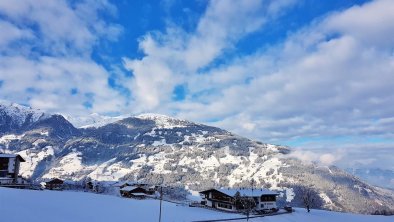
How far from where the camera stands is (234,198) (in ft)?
360

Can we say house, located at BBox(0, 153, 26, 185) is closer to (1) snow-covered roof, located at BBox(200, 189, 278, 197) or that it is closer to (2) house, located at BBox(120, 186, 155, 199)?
(2) house, located at BBox(120, 186, 155, 199)

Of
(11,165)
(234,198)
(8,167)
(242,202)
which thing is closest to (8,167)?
(8,167)

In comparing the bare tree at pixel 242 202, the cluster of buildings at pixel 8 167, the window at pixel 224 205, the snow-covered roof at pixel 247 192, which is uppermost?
the cluster of buildings at pixel 8 167

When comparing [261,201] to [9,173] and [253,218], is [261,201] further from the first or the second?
[9,173]

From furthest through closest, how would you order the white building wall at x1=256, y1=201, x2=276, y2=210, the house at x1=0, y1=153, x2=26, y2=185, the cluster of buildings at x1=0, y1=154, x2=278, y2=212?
1. the white building wall at x1=256, y1=201, x2=276, y2=210
2. the house at x1=0, y1=153, x2=26, y2=185
3. the cluster of buildings at x1=0, y1=154, x2=278, y2=212

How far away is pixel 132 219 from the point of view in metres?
71.2

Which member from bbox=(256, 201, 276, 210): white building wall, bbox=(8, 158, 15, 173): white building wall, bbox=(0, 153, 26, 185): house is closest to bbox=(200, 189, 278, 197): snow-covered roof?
bbox=(256, 201, 276, 210): white building wall

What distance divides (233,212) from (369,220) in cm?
4646

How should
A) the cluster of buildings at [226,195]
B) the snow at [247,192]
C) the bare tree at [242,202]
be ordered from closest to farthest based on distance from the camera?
the bare tree at [242,202] → the cluster of buildings at [226,195] → the snow at [247,192]

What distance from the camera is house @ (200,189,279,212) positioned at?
111 meters

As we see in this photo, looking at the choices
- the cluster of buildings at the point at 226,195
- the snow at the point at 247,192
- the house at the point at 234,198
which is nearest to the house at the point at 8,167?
the cluster of buildings at the point at 226,195

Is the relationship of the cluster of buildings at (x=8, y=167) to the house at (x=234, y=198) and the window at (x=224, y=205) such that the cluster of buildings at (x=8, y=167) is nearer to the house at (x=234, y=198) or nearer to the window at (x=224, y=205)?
the house at (x=234, y=198)

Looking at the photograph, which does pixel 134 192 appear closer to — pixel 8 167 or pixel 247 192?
pixel 8 167

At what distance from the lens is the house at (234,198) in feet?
364
